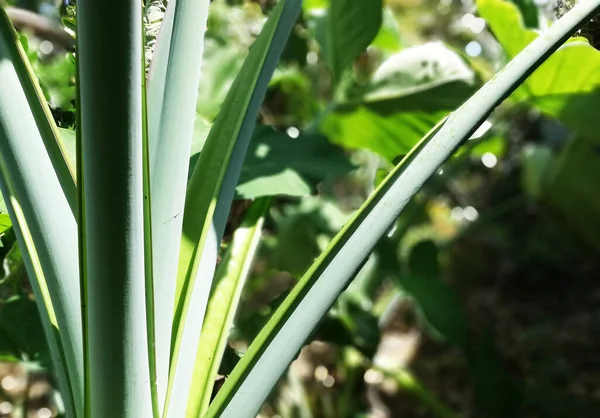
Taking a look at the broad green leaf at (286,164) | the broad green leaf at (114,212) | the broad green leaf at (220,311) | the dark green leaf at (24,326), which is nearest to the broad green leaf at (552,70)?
the broad green leaf at (286,164)

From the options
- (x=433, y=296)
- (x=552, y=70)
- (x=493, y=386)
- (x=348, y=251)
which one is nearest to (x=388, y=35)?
(x=552, y=70)

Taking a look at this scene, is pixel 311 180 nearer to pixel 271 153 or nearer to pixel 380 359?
pixel 271 153

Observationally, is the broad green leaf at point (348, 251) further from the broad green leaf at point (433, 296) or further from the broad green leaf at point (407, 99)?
the broad green leaf at point (433, 296)

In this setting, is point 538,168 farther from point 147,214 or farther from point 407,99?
point 147,214

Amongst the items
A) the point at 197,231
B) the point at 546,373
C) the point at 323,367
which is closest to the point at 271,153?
the point at 197,231

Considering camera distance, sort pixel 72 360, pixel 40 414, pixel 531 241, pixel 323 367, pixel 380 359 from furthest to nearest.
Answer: pixel 531 241, pixel 380 359, pixel 323 367, pixel 40 414, pixel 72 360

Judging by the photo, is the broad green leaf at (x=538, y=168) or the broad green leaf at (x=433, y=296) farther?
the broad green leaf at (x=538, y=168)
